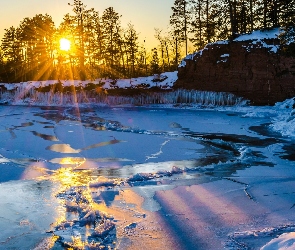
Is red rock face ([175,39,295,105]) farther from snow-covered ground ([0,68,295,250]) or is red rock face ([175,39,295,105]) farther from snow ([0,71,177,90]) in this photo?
snow-covered ground ([0,68,295,250])

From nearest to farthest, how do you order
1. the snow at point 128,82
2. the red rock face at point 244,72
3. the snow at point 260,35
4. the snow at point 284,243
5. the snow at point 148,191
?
the snow at point 284,243 < the snow at point 148,191 < the red rock face at point 244,72 < the snow at point 260,35 < the snow at point 128,82

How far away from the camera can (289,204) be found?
6328 millimetres

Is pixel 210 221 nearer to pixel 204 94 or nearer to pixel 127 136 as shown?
pixel 127 136

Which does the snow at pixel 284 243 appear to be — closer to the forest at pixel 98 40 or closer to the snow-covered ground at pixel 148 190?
the snow-covered ground at pixel 148 190

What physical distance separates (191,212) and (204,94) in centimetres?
2800

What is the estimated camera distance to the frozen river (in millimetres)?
5082

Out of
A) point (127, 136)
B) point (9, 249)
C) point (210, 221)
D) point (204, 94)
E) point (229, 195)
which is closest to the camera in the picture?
point (9, 249)

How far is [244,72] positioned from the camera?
31875mm

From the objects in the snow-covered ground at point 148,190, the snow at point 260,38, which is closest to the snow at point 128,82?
the snow at point 260,38

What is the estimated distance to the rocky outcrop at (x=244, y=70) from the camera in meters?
29.7

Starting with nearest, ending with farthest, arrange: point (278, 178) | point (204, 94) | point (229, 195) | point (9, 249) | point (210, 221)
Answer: point (9, 249), point (210, 221), point (229, 195), point (278, 178), point (204, 94)

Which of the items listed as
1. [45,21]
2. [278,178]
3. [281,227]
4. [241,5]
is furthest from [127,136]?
[45,21]

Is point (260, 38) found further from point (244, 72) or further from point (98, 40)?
point (98, 40)

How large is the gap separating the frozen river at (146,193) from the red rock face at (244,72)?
16838 millimetres
